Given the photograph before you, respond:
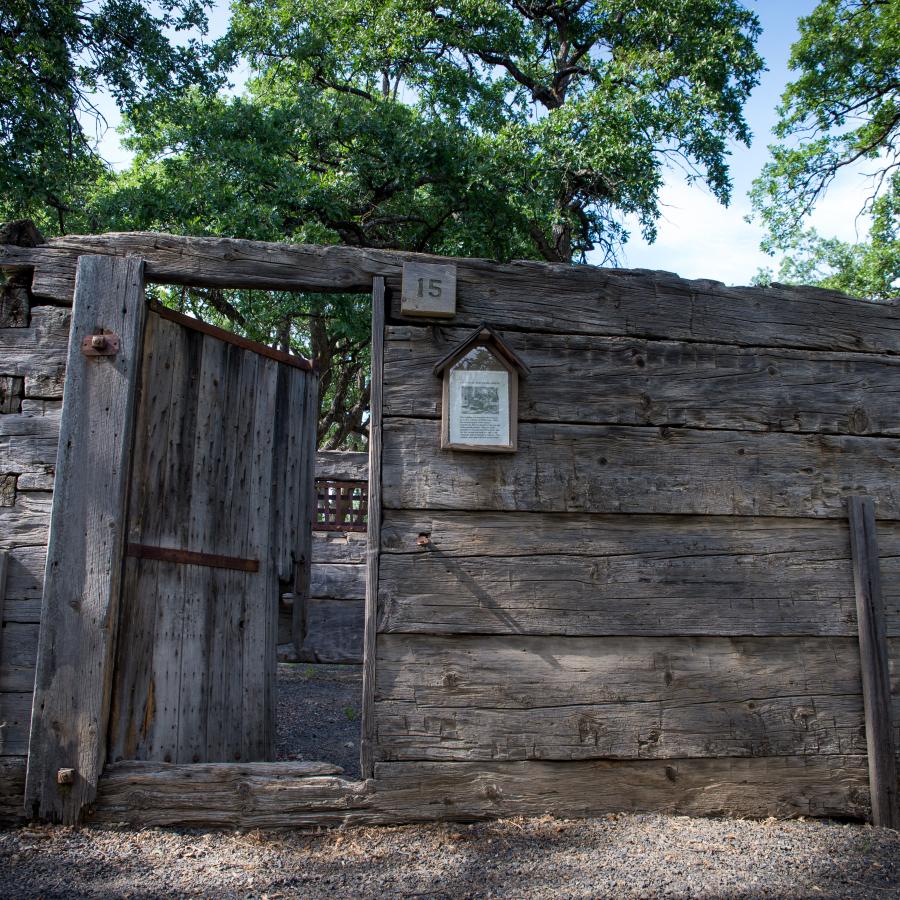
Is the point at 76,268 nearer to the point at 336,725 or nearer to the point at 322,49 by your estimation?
the point at 336,725

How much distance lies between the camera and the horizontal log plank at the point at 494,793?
348 cm

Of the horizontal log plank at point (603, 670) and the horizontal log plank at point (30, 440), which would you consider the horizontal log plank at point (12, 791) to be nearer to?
the horizontal log plank at point (30, 440)

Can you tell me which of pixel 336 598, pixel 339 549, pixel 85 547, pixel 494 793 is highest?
pixel 339 549

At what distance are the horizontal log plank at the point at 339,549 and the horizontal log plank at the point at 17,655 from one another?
5.15m

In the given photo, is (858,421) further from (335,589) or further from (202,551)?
(335,589)

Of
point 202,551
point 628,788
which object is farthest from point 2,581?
point 628,788

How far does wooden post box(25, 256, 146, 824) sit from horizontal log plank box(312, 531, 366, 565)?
5.11m

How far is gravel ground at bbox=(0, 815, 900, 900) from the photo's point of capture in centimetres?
295

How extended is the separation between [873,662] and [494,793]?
1.80 metres

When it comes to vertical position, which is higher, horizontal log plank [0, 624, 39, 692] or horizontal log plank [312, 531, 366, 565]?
horizontal log plank [312, 531, 366, 565]

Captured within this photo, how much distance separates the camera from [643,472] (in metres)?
3.88

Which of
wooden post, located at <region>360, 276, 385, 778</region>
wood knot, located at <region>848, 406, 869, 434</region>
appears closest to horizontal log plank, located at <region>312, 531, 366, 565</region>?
wooden post, located at <region>360, 276, 385, 778</region>

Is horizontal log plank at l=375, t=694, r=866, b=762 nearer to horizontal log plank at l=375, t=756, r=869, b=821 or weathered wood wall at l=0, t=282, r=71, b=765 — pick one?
→ horizontal log plank at l=375, t=756, r=869, b=821

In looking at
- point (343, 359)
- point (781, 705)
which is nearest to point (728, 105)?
point (343, 359)
